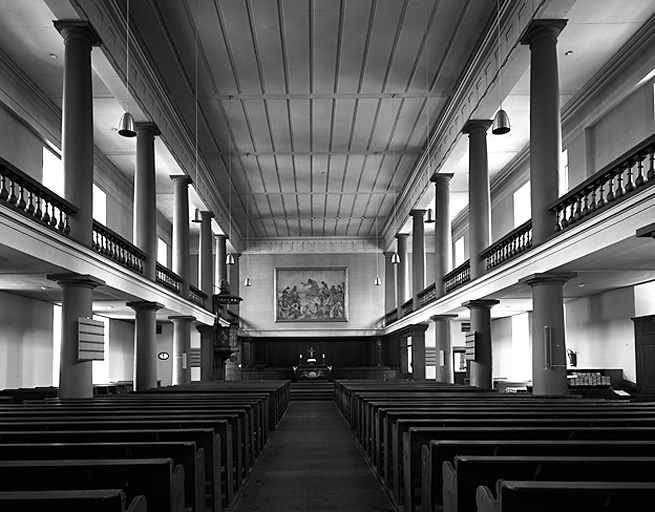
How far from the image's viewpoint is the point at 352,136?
20.8 m

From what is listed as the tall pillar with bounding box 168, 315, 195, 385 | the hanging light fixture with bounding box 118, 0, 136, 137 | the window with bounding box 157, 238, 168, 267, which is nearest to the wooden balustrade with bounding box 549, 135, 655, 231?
the hanging light fixture with bounding box 118, 0, 136, 137

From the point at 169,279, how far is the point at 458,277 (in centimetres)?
846

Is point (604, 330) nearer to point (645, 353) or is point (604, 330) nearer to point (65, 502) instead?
point (645, 353)

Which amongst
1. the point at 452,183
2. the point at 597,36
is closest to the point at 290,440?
the point at 597,36

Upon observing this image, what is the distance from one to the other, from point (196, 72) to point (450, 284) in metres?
9.73

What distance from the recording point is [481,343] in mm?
16578

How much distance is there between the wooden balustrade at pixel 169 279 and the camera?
62.4 feet

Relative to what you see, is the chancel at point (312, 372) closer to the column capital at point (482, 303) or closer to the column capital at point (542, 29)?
the column capital at point (482, 303)

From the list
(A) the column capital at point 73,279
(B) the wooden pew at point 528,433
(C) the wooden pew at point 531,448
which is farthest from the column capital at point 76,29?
(C) the wooden pew at point 531,448

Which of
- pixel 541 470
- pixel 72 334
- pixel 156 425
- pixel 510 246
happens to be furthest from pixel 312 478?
pixel 510 246

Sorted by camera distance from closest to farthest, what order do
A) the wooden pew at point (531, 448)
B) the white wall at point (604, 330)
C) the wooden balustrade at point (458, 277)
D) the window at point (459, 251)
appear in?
the wooden pew at point (531, 448)
the white wall at point (604, 330)
the wooden balustrade at point (458, 277)
the window at point (459, 251)

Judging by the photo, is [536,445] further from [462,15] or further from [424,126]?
[424,126]

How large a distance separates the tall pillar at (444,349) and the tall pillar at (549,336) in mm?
8833

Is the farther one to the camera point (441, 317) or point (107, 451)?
point (441, 317)
